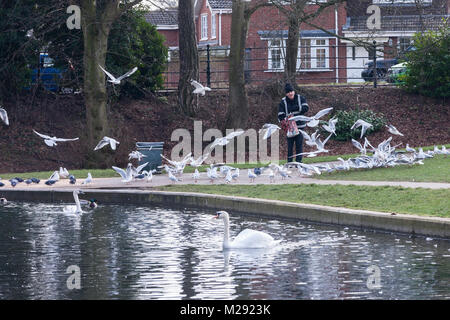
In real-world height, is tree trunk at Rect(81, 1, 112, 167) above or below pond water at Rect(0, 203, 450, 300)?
above

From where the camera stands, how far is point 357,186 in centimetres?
1555

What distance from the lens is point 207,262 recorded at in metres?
10.5

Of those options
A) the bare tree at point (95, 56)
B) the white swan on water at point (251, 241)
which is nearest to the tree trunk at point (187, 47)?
the bare tree at point (95, 56)

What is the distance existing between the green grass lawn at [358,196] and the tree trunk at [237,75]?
10.5m

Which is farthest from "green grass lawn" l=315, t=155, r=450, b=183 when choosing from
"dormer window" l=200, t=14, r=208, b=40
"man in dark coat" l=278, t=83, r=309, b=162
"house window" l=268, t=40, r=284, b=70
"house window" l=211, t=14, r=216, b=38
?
"dormer window" l=200, t=14, r=208, b=40

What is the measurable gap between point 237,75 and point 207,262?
1731 centimetres

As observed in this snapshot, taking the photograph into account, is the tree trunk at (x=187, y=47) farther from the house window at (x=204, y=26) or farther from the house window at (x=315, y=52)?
the house window at (x=204, y=26)

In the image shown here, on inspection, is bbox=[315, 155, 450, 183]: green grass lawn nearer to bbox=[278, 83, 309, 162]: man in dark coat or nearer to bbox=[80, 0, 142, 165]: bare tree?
bbox=[278, 83, 309, 162]: man in dark coat

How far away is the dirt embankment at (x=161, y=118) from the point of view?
2650 centimetres

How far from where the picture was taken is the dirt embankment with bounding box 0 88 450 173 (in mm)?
26500

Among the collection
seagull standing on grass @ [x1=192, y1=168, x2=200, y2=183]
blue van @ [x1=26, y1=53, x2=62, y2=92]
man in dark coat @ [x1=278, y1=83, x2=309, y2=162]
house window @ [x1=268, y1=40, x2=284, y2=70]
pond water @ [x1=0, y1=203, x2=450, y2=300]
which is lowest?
pond water @ [x1=0, y1=203, x2=450, y2=300]

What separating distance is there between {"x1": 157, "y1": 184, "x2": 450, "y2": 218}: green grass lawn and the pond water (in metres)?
0.84

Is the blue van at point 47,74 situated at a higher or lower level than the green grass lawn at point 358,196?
higher

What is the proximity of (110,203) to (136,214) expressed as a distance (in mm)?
2037
